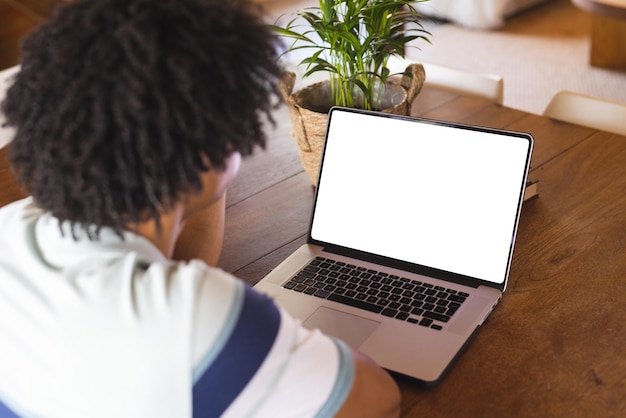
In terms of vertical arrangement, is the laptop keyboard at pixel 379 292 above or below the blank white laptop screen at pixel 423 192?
below

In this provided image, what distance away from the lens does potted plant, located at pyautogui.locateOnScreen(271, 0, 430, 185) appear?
1.21 metres

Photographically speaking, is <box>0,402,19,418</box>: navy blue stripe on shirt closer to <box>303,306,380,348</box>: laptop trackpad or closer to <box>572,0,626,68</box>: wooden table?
<box>303,306,380,348</box>: laptop trackpad

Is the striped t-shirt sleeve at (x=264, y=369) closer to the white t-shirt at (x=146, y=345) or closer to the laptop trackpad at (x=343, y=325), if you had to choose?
the white t-shirt at (x=146, y=345)

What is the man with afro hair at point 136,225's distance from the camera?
0.66 meters

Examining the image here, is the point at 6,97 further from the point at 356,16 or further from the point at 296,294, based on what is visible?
the point at 356,16

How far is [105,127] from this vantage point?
66cm

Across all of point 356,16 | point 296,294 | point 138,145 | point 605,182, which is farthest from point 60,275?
point 605,182

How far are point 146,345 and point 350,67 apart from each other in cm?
72

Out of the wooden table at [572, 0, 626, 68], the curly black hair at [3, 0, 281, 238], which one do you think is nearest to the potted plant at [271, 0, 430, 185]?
the curly black hair at [3, 0, 281, 238]

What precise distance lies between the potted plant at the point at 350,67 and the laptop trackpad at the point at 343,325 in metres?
0.34

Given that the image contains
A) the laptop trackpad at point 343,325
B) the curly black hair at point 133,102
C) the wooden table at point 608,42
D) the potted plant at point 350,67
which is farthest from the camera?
the wooden table at point 608,42

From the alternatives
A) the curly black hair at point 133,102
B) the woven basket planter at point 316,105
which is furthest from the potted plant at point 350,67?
the curly black hair at point 133,102

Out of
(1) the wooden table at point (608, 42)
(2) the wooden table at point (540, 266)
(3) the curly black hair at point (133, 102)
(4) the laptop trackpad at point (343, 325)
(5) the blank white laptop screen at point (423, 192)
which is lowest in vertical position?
(1) the wooden table at point (608, 42)

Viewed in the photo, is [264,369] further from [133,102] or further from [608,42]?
[608,42]
